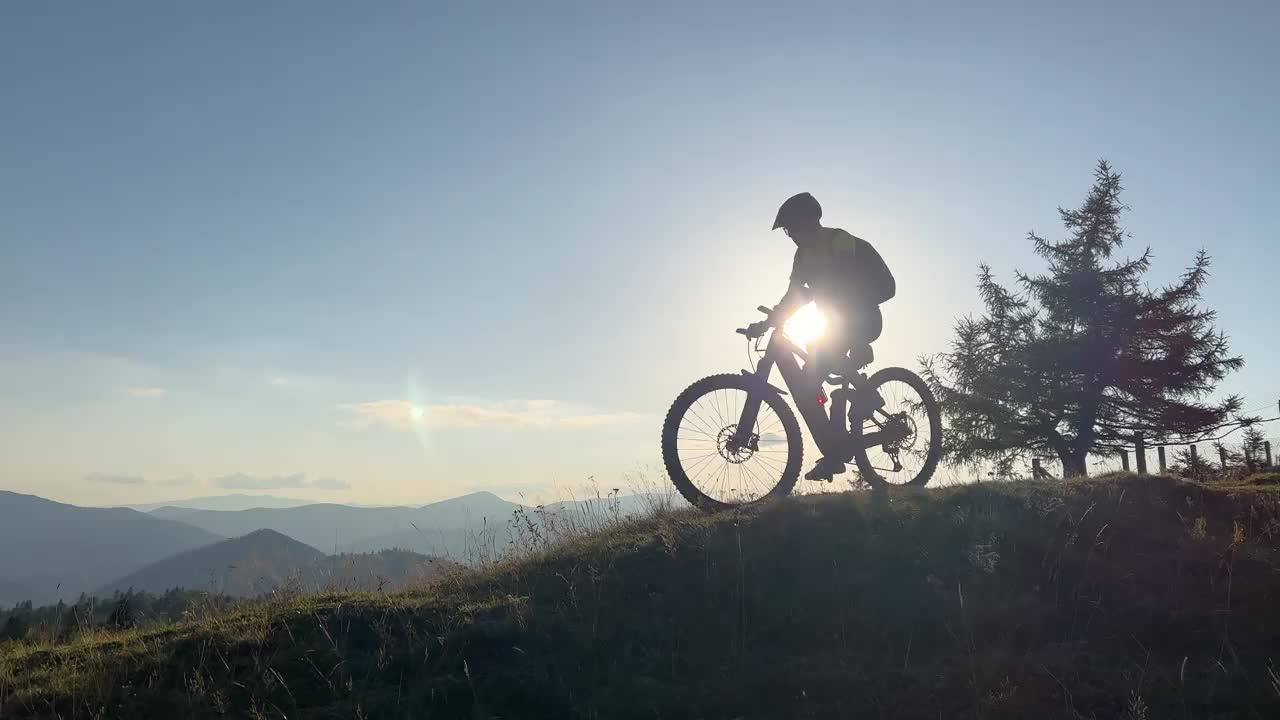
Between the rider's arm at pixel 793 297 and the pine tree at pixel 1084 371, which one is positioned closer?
the rider's arm at pixel 793 297

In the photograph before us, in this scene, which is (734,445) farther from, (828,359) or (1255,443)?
(1255,443)

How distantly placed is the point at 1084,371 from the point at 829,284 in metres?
19.3

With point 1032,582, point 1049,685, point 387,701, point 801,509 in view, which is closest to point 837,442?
point 801,509

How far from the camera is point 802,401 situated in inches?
280

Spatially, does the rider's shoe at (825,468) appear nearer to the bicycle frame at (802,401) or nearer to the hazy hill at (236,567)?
the bicycle frame at (802,401)

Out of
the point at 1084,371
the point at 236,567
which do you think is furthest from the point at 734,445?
the point at 1084,371

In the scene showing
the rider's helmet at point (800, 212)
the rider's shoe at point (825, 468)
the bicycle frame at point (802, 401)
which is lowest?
the rider's shoe at point (825, 468)

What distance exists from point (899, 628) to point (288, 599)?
15.7 feet

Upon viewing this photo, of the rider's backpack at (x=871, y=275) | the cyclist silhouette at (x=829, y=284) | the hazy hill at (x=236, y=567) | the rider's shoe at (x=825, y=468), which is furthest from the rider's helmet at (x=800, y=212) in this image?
the hazy hill at (x=236, y=567)

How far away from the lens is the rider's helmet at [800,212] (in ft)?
23.8

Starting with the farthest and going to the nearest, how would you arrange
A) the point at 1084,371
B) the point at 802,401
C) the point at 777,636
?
the point at 1084,371
the point at 802,401
the point at 777,636

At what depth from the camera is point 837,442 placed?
723 cm

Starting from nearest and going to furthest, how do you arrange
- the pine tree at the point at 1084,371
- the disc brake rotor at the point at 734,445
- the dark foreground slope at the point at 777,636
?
the dark foreground slope at the point at 777,636, the disc brake rotor at the point at 734,445, the pine tree at the point at 1084,371

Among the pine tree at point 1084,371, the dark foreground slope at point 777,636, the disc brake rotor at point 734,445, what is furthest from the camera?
the pine tree at point 1084,371
